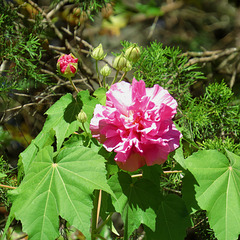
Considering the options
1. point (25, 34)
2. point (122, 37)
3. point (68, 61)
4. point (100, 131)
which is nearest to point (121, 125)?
point (100, 131)

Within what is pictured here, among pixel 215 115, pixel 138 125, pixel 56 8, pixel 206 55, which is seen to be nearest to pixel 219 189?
pixel 138 125

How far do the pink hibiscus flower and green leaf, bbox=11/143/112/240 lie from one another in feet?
0.16

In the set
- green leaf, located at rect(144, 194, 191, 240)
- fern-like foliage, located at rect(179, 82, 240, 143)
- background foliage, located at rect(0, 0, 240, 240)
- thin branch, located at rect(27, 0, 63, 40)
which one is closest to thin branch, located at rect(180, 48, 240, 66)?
background foliage, located at rect(0, 0, 240, 240)

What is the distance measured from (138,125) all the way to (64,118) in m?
0.20

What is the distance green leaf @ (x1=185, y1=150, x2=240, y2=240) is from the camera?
66cm

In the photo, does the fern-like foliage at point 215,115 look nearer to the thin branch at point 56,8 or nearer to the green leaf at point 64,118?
the green leaf at point 64,118

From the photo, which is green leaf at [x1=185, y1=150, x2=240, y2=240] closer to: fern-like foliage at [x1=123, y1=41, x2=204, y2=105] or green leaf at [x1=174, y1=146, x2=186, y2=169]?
green leaf at [x1=174, y1=146, x2=186, y2=169]

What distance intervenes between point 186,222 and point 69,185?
0.77 feet

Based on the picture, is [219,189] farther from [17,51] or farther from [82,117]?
[17,51]

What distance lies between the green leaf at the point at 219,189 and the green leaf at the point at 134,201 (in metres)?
0.10

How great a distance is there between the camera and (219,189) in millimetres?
688

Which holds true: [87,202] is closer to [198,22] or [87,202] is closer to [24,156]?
[24,156]

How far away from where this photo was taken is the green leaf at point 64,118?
0.70 metres

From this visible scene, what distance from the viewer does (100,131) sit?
0.60m
